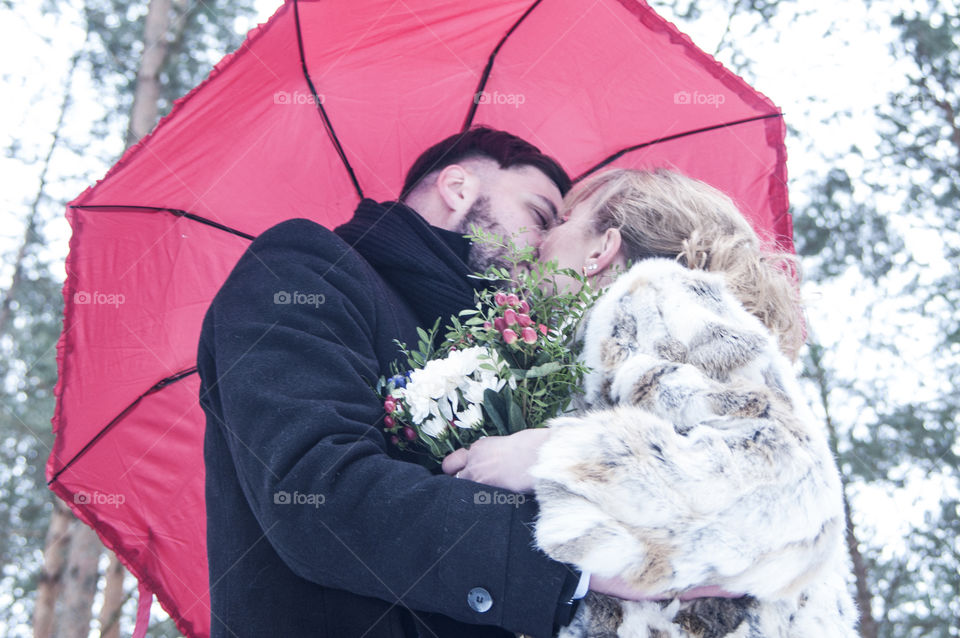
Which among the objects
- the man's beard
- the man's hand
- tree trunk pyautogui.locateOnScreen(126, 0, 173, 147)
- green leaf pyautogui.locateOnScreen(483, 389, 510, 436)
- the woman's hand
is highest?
tree trunk pyautogui.locateOnScreen(126, 0, 173, 147)

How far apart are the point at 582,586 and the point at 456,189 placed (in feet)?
6.23

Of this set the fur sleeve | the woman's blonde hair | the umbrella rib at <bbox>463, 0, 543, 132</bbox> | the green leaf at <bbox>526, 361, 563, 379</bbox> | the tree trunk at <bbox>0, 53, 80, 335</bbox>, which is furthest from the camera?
the tree trunk at <bbox>0, 53, 80, 335</bbox>

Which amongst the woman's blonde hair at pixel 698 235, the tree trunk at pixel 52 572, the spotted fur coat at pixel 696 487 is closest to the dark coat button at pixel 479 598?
the spotted fur coat at pixel 696 487

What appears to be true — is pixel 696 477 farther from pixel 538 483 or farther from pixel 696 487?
pixel 538 483

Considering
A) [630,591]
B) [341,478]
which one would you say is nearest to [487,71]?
[341,478]

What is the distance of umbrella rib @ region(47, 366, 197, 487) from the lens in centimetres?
294

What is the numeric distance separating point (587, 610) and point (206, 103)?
86.9 inches

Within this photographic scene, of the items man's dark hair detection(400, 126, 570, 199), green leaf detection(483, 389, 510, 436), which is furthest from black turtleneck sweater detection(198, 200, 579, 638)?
man's dark hair detection(400, 126, 570, 199)

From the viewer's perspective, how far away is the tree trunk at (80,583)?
6334mm

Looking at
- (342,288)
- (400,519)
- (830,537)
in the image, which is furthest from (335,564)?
(830,537)

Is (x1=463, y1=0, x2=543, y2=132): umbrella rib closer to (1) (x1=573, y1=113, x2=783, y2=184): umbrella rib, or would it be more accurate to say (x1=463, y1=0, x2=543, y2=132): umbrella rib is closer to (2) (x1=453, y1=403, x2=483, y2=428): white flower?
(1) (x1=573, y1=113, x2=783, y2=184): umbrella rib

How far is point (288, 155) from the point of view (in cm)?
300

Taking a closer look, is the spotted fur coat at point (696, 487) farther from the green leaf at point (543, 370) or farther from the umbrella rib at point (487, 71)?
the umbrella rib at point (487, 71)

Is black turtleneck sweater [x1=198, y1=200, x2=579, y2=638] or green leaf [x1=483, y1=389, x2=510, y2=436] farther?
green leaf [x1=483, y1=389, x2=510, y2=436]
